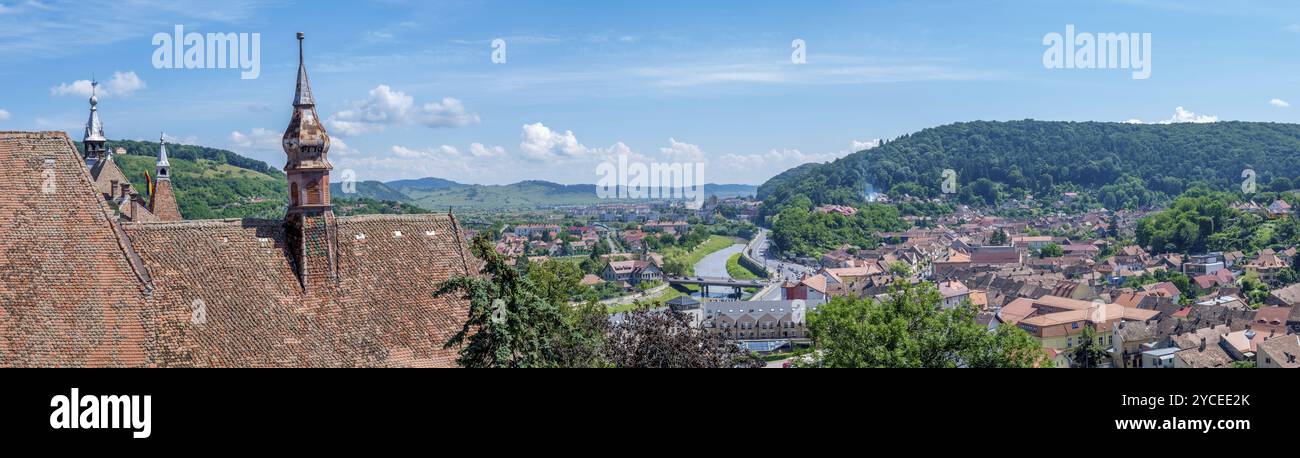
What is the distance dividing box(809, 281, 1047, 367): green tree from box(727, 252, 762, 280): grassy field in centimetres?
10396

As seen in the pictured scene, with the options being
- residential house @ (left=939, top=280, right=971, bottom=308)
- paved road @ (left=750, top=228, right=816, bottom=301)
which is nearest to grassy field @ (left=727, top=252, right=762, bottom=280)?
paved road @ (left=750, top=228, right=816, bottom=301)

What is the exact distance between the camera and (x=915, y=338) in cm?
2506

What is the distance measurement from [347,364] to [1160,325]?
218 feet

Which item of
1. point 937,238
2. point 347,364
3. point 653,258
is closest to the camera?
point 347,364

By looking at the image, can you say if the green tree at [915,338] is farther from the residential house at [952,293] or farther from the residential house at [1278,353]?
the residential house at [952,293]

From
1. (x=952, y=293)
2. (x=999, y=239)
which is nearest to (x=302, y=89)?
(x=952, y=293)

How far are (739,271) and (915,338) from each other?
115112 millimetres

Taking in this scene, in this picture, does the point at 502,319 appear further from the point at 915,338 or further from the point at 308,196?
the point at 915,338

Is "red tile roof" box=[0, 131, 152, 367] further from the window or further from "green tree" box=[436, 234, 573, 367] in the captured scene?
"green tree" box=[436, 234, 573, 367]

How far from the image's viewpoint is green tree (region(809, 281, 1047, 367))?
2431 cm

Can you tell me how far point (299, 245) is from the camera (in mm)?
21766
